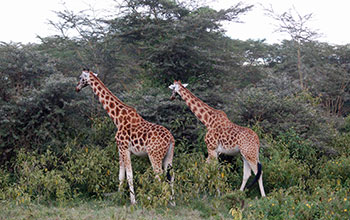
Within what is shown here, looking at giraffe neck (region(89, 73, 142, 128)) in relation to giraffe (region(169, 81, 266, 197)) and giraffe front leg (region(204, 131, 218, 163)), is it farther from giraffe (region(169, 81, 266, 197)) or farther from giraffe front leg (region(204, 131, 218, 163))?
giraffe front leg (region(204, 131, 218, 163))

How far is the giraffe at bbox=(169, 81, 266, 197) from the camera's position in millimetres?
7844

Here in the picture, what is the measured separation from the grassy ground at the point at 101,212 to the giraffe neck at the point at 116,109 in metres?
1.56

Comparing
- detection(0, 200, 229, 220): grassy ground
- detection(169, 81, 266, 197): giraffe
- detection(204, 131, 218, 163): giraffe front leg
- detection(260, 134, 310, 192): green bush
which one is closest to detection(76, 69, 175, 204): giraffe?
detection(0, 200, 229, 220): grassy ground

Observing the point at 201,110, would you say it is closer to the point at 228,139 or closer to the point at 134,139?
the point at 228,139

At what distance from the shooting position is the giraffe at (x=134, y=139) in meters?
7.48

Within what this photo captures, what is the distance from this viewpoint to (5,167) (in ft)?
28.8

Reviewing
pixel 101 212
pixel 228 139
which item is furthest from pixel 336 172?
pixel 101 212

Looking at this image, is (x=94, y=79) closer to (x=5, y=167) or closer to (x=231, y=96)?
(x=5, y=167)

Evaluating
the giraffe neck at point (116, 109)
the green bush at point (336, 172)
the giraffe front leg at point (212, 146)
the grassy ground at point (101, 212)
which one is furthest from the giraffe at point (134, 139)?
the green bush at point (336, 172)

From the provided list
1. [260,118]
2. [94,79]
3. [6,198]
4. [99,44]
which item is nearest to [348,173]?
[260,118]

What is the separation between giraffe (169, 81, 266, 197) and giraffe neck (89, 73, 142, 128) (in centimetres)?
116

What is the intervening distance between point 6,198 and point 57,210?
137cm

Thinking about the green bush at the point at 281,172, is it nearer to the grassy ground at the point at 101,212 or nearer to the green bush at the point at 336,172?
the green bush at the point at 336,172

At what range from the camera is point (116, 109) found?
26.5 feet
